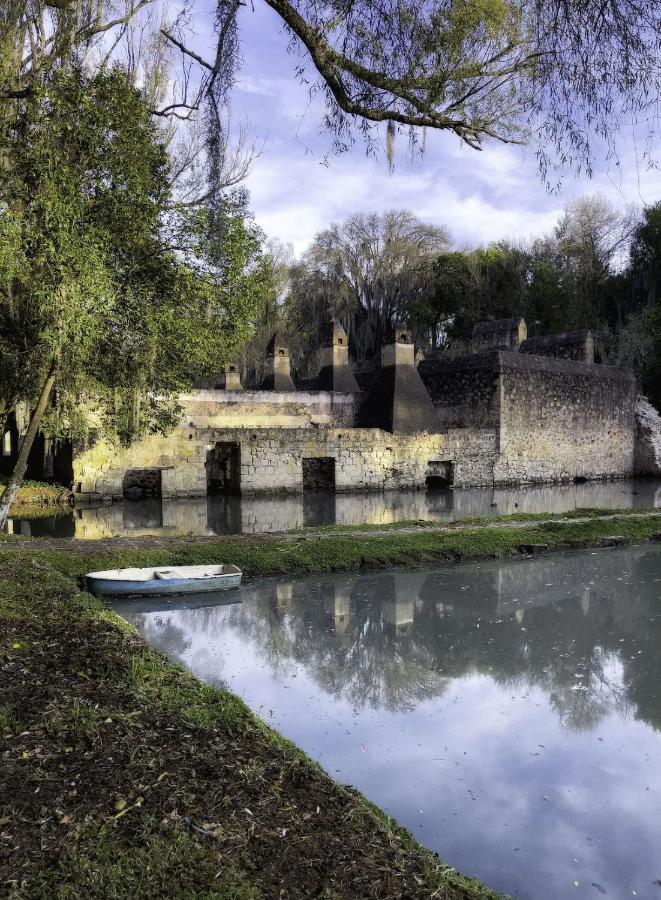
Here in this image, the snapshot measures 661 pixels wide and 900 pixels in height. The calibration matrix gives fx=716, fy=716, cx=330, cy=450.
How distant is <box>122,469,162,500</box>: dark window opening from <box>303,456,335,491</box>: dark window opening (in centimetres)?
454


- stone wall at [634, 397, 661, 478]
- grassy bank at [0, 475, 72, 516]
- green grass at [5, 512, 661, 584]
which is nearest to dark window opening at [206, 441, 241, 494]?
grassy bank at [0, 475, 72, 516]

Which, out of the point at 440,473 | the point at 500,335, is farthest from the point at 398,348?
the point at 500,335

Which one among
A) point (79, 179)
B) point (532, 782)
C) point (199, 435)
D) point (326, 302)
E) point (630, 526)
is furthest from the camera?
point (326, 302)

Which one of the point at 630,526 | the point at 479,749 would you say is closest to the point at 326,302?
the point at 630,526

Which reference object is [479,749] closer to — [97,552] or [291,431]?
[97,552]

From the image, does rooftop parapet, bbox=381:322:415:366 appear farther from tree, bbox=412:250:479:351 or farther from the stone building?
tree, bbox=412:250:479:351

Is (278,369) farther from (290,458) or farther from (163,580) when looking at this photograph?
(163,580)

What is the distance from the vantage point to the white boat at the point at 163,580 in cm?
821

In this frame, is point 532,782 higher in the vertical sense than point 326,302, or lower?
lower

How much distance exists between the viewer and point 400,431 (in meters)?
23.2

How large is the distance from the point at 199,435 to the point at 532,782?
16.7 metres

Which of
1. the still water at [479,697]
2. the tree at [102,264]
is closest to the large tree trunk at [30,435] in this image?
the tree at [102,264]

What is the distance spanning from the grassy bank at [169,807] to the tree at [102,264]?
17.7 ft

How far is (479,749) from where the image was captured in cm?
456
